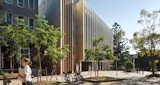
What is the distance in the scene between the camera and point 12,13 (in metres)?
34.1

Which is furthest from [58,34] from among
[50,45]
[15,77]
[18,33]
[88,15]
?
[88,15]

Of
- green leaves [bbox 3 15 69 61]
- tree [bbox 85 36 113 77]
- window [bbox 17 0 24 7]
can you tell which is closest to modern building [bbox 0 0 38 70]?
window [bbox 17 0 24 7]

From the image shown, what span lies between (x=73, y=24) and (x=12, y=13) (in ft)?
42.9

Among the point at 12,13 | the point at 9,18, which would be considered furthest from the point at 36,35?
the point at 12,13

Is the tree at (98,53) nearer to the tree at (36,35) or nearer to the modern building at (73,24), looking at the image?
the tree at (36,35)

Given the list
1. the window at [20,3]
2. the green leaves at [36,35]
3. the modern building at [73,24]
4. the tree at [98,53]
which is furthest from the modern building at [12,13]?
the tree at [98,53]

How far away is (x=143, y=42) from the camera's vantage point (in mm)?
39781

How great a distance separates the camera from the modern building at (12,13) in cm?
3119

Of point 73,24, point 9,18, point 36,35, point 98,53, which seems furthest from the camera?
point 73,24

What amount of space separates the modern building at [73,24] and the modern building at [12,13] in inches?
154

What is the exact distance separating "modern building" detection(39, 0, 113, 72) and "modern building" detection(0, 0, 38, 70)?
392cm

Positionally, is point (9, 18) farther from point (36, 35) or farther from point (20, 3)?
point (36, 35)

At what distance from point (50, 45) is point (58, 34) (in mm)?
1243

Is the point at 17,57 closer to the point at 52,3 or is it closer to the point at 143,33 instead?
the point at 52,3
